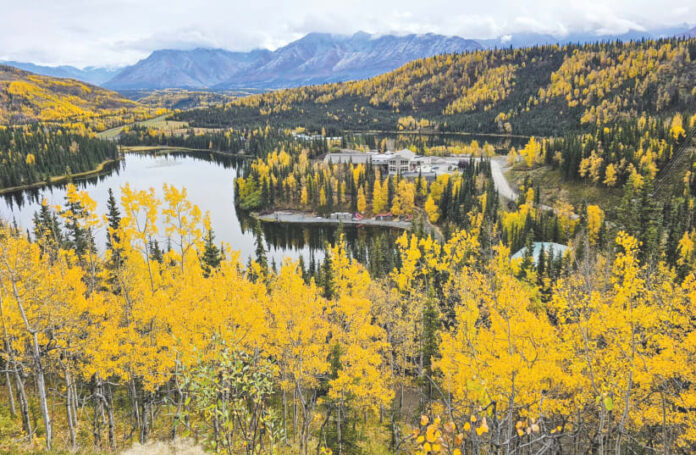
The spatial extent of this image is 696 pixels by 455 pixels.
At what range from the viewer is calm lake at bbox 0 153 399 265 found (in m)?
80.5

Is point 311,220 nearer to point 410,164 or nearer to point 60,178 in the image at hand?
point 410,164

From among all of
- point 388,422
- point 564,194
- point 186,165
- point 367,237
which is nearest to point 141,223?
point 388,422

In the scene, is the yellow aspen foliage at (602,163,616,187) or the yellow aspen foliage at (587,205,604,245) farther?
the yellow aspen foliage at (602,163,616,187)

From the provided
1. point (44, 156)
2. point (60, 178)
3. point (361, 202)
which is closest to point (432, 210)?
point (361, 202)

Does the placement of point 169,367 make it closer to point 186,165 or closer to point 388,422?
point 388,422

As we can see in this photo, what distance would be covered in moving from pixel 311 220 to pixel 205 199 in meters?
34.7

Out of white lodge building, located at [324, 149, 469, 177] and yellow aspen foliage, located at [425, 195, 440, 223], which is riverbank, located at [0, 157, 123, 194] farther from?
yellow aspen foliage, located at [425, 195, 440, 223]

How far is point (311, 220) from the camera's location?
3748 inches

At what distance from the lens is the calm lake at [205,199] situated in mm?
80469

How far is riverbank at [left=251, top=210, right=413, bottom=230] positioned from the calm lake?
2299mm

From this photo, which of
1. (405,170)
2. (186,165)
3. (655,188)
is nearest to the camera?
(655,188)

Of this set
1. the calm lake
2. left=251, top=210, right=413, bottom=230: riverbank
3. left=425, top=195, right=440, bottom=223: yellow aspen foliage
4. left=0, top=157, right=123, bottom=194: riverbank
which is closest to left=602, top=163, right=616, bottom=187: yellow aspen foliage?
left=425, top=195, right=440, bottom=223: yellow aspen foliage

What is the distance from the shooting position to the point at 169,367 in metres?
16.9

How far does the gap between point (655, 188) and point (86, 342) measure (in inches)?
3689
